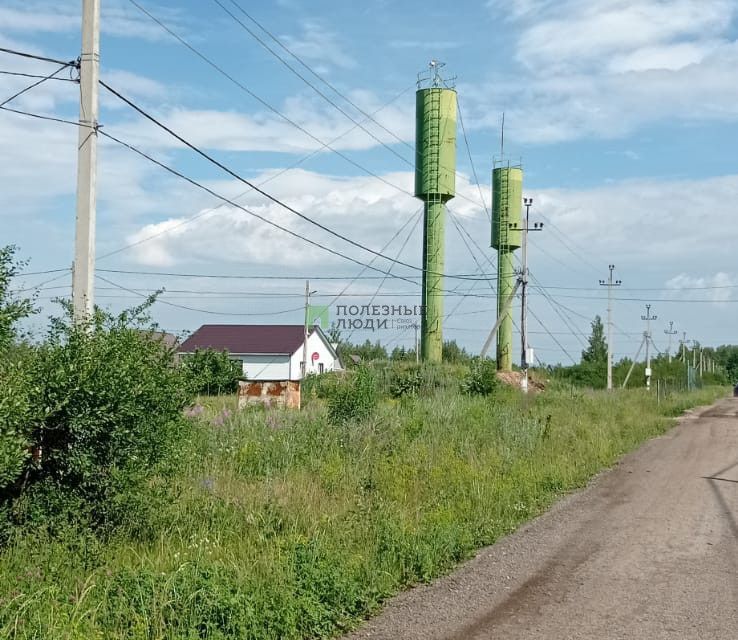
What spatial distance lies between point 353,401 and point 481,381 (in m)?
13.8

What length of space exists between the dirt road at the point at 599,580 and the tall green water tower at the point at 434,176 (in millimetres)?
Result: 20857

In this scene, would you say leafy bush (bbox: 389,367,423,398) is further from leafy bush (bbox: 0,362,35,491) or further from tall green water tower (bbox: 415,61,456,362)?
leafy bush (bbox: 0,362,35,491)

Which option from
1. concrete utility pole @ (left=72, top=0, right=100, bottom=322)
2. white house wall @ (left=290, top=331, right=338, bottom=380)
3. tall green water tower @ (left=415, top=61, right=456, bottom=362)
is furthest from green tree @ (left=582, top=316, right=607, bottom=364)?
concrete utility pole @ (left=72, top=0, right=100, bottom=322)

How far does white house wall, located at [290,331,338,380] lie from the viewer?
69.5 meters

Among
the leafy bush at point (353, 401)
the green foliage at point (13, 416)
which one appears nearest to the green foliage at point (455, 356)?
the leafy bush at point (353, 401)

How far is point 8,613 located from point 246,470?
252 inches

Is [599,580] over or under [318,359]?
under

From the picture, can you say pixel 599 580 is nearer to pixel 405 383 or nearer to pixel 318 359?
pixel 405 383

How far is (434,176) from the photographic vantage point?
110 ft

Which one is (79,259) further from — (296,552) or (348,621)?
(348,621)

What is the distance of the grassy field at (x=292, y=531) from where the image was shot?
247 inches

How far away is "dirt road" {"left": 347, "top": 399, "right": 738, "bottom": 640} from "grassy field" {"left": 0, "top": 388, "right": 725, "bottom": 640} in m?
0.43

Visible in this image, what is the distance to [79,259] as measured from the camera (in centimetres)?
908

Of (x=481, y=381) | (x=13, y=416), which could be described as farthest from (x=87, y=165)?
(x=481, y=381)
